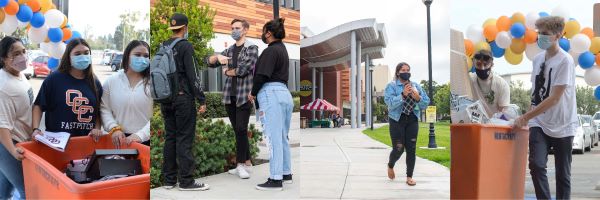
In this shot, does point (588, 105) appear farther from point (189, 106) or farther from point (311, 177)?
point (189, 106)

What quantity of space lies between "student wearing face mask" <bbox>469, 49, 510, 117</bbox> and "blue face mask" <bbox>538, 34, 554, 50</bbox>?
0.26 metres

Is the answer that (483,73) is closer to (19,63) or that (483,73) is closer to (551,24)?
(551,24)

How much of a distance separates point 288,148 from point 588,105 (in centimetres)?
176

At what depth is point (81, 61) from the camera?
13.0ft

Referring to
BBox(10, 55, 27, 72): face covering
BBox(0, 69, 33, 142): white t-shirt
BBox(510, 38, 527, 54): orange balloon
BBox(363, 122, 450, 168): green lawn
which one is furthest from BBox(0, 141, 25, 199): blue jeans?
BBox(510, 38, 527, 54): orange balloon

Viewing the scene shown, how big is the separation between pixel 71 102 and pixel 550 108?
9.14ft

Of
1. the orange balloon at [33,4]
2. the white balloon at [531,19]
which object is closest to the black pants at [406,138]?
the white balloon at [531,19]

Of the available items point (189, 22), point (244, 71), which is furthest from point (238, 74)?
point (189, 22)

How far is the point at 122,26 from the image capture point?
4.04 m

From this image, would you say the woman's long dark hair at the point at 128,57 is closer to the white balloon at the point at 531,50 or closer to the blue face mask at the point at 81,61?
the blue face mask at the point at 81,61

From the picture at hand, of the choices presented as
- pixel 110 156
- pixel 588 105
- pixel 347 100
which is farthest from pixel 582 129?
pixel 110 156

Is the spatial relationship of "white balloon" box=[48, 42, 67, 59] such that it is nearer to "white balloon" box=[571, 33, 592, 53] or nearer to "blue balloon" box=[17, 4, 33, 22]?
"blue balloon" box=[17, 4, 33, 22]

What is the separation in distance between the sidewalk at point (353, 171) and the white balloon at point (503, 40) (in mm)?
814

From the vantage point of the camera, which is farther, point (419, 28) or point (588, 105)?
point (419, 28)
